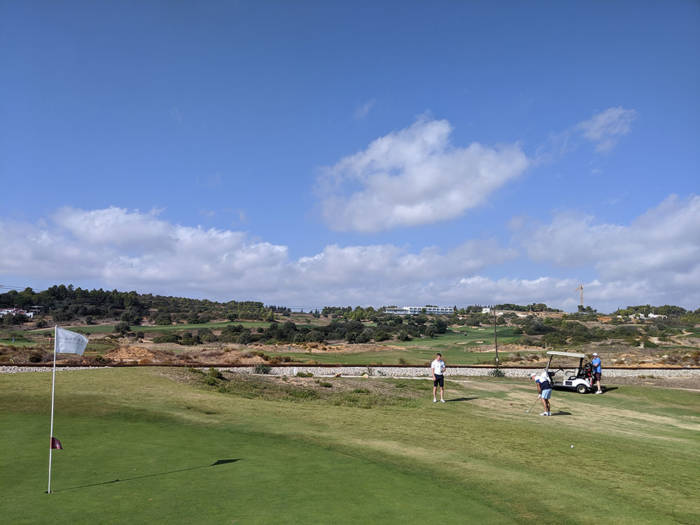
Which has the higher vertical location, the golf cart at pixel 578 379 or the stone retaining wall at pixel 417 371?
the golf cart at pixel 578 379

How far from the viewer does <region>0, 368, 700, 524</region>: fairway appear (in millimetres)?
8422

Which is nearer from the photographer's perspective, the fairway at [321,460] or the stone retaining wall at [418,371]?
the fairway at [321,460]

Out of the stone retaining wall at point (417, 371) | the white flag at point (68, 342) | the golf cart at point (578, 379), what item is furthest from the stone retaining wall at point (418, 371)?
the white flag at point (68, 342)

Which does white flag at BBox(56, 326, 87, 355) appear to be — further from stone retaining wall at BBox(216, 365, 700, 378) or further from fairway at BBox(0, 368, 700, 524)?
stone retaining wall at BBox(216, 365, 700, 378)

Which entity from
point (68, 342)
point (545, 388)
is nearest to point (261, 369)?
point (545, 388)

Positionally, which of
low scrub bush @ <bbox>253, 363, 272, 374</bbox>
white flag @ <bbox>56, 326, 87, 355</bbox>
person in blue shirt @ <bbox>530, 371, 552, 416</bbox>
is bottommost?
low scrub bush @ <bbox>253, 363, 272, 374</bbox>

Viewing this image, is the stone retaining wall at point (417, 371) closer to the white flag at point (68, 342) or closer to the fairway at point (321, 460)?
the fairway at point (321, 460)

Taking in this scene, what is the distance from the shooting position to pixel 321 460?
11789mm

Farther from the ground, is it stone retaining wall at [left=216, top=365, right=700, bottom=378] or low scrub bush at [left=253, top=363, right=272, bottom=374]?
low scrub bush at [left=253, top=363, right=272, bottom=374]

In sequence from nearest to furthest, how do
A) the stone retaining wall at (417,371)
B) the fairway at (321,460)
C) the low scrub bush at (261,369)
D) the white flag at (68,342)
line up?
the fairway at (321,460) < the white flag at (68,342) < the low scrub bush at (261,369) < the stone retaining wall at (417,371)

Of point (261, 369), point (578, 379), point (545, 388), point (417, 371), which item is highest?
point (545, 388)

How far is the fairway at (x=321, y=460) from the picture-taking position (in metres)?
8.42

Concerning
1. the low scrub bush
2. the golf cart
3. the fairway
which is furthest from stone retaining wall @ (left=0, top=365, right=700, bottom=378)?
the fairway

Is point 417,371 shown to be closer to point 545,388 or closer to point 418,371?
point 418,371
